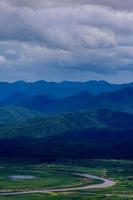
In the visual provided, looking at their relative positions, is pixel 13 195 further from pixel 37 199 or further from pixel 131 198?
pixel 131 198

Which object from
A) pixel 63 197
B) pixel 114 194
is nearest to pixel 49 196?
pixel 63 197

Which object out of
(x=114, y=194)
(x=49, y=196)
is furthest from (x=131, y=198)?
(x=49, y=196)

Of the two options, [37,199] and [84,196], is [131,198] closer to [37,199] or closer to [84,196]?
[84,196]

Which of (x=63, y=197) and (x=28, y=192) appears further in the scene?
(x=28, y=192)

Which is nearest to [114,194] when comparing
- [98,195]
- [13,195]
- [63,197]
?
[98,195]

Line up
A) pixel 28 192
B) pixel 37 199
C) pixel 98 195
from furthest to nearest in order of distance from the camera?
pixel 28 192 → pixel 98 195 → pixel 37 199

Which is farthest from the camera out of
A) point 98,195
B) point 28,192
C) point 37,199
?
point 28,192

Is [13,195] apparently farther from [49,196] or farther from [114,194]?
[114,194]

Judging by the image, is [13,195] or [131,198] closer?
[131,198]
